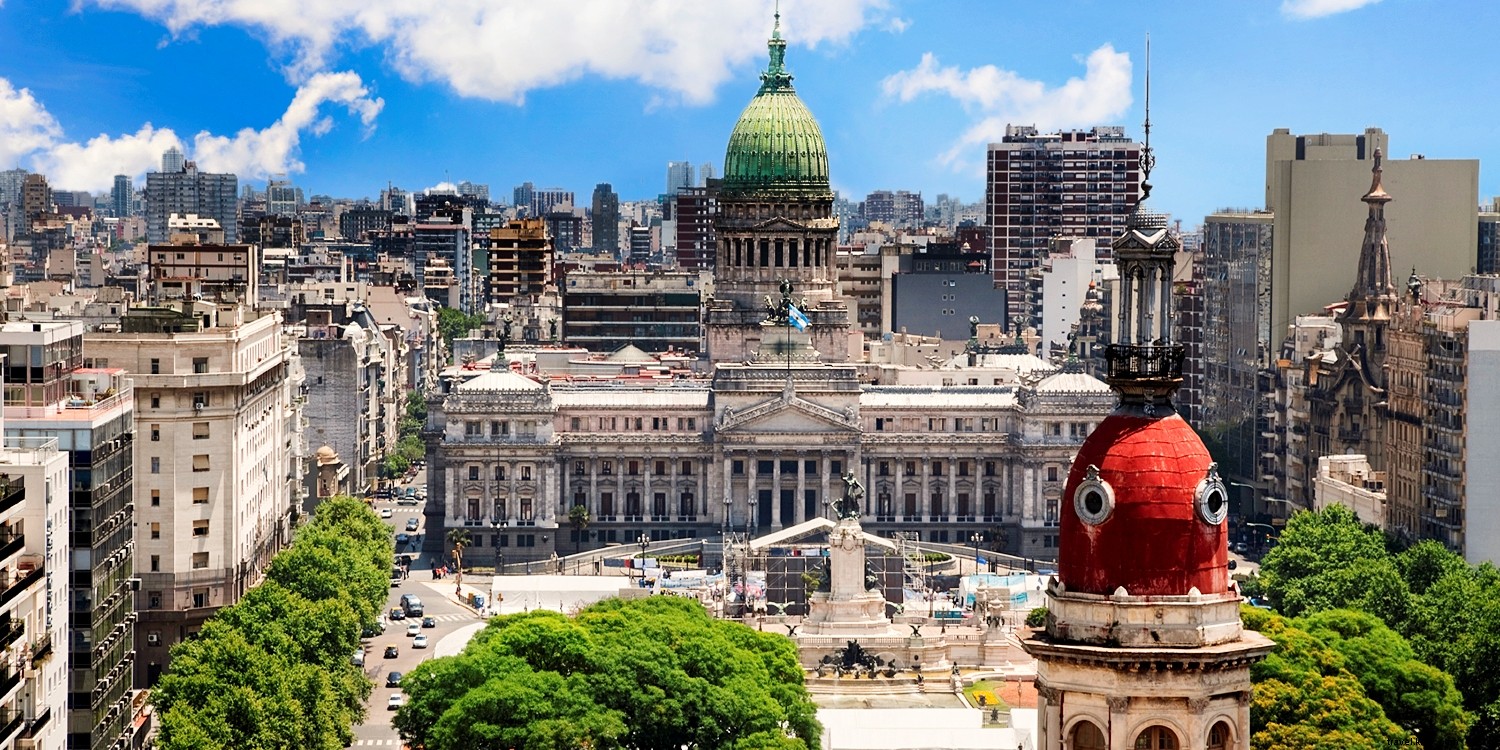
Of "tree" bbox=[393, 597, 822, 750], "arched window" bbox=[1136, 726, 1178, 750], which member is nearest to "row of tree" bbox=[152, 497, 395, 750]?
Answer: "tree" bbox=[393, 597, 822, 750]

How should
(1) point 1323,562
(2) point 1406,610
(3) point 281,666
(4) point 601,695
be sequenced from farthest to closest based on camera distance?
(1) point 1323,562 < (2) point 1406,610 < (3) point 281,666 < (4) point 601,695

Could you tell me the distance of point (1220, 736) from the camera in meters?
47.3

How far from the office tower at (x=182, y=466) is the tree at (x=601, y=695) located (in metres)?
23.2

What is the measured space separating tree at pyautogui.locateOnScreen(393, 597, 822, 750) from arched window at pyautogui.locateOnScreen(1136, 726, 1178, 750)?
214 ft

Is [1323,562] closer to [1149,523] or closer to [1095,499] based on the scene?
[1149,523]

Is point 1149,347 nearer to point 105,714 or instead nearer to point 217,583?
point 105,714

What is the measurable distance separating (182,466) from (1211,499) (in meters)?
107

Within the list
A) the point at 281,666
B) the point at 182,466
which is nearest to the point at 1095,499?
the point at 281,666

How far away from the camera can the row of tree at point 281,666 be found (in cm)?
11419

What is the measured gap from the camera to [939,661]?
167 m

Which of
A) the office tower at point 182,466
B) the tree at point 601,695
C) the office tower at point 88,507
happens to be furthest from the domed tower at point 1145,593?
the office tower at point 182,466

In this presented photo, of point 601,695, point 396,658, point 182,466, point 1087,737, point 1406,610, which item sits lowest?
point 396,658

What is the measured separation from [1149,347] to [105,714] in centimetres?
6933

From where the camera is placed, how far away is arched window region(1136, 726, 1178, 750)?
46.8 m
